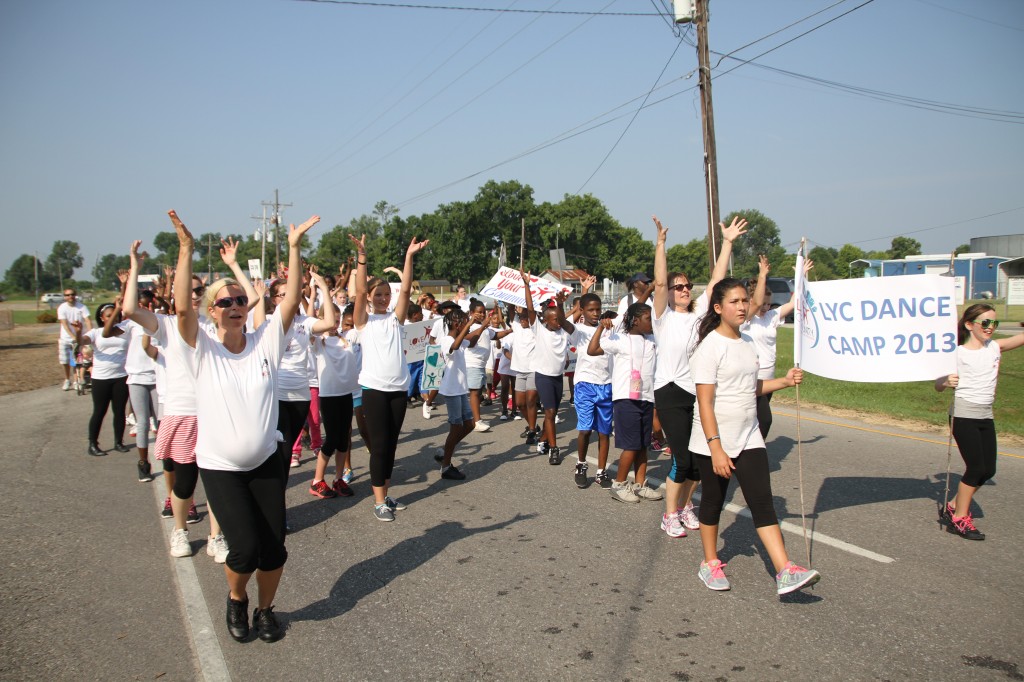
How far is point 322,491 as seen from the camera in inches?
276

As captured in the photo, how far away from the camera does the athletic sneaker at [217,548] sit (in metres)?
5.34

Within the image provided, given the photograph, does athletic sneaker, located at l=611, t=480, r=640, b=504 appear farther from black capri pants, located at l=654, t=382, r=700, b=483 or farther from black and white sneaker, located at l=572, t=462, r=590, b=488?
black capri pants, located at l=654, t=382, r=700, b=483

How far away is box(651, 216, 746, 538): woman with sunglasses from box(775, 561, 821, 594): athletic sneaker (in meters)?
1.37

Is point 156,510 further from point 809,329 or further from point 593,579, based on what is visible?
point 809,329

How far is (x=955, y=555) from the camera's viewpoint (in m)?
5.07

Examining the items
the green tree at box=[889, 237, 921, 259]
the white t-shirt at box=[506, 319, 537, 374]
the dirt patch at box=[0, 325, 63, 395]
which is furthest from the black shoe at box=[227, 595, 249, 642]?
the green tree at box=[889, 237, 921, 259]

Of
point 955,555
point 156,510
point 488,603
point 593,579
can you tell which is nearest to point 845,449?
point 955,555

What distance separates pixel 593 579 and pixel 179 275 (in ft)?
10.1

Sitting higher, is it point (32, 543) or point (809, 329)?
point (809, 329)

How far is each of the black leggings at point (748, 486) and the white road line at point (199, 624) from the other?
2.86m

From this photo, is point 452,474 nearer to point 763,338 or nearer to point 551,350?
point 551,350

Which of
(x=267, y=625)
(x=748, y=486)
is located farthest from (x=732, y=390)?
(x=267, y=625)

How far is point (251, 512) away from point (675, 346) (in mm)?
3432

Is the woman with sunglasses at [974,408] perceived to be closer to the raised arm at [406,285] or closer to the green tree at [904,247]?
the raised arm at [406,285]
